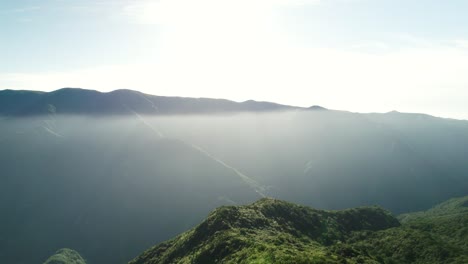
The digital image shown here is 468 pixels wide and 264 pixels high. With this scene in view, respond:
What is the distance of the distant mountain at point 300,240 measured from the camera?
67.9 m

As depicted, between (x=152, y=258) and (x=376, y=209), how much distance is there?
4195 inches

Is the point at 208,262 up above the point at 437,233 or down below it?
above

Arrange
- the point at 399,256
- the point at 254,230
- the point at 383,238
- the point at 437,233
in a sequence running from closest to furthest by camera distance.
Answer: the point at 254,230 → the point at 399,256 → the point at 383,238 → the point at 437,233

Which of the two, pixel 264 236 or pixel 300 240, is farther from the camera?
pixel 300 240

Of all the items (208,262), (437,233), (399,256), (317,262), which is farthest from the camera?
(437,233)

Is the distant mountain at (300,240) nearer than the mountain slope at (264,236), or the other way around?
the mountain slope at (264,236)

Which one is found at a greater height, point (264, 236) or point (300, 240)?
point (264, 236)

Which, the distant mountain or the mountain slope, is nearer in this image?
the mountain slope

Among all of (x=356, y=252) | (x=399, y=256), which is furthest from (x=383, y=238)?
(x=356, y=252)

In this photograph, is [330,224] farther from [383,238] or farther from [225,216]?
[225,216]

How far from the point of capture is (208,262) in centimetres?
7281

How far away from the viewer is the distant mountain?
67938 mm

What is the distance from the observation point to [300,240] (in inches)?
3536

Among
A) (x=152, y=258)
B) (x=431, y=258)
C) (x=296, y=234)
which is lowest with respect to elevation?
(x=152, y=258)
